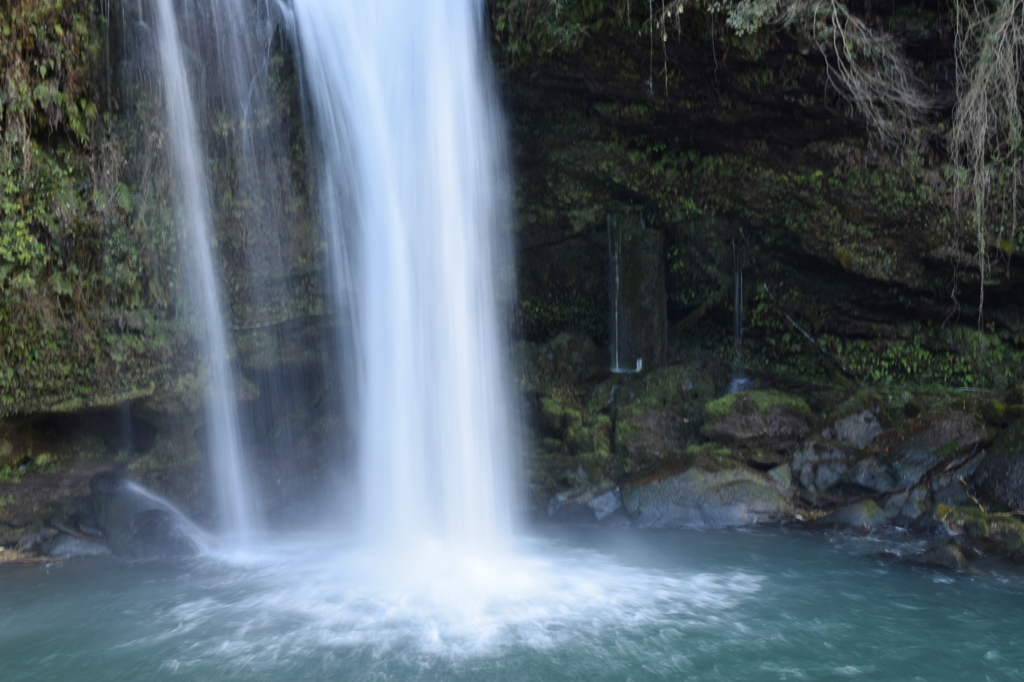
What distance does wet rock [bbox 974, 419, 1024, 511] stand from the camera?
23.6 ft

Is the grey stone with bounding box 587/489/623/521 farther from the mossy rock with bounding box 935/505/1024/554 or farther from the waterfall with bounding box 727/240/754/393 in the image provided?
the mossy rock with bounding box 935/505/1024/554

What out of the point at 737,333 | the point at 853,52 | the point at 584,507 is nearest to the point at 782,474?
the point at 584,507

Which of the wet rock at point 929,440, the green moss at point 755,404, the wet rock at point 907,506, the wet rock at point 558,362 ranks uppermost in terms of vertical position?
the wet rock at point 558,362

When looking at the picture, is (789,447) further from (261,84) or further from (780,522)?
(261,84)

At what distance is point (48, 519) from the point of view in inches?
317

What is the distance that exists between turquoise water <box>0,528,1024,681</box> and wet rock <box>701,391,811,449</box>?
135 cm

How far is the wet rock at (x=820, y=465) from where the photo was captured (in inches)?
325

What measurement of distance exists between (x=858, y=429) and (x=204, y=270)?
7.78 meters

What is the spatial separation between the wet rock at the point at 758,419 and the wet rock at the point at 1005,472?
1811 mm

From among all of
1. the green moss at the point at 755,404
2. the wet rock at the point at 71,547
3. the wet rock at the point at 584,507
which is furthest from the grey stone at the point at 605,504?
the wet rock at the point at 71,547

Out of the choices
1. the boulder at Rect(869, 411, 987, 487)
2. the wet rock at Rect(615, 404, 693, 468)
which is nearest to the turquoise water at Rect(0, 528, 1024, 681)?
the boulder at Rect(869, 411, 987, 487)

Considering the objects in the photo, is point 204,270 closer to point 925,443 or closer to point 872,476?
point 872,476

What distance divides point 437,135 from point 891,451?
6373mm

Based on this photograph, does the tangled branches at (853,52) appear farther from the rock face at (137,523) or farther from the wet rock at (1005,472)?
the rock face at (137,523)
